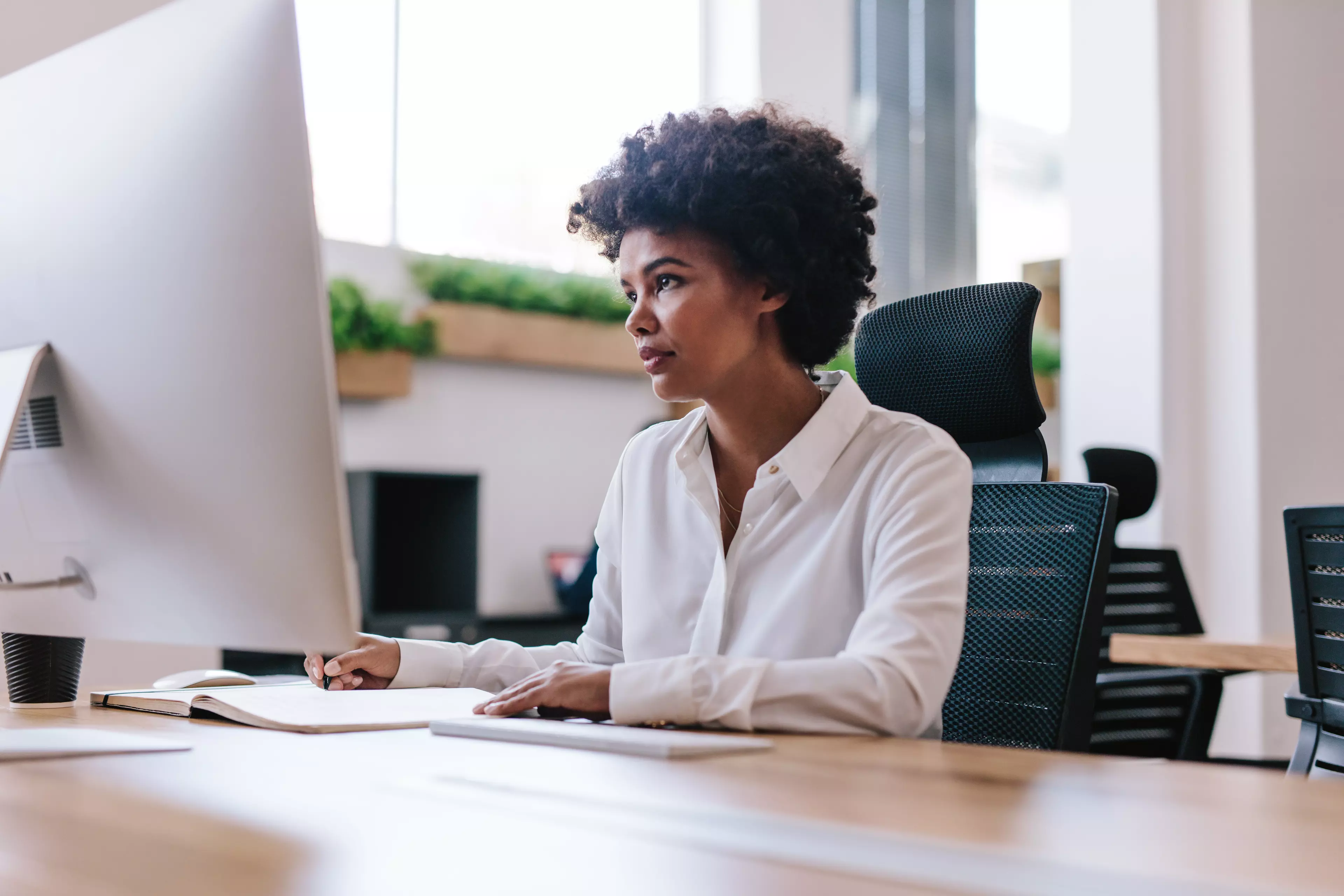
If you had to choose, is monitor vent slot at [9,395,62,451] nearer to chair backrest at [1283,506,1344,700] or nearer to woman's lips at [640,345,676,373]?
woman's lips at [640,345,676,373]

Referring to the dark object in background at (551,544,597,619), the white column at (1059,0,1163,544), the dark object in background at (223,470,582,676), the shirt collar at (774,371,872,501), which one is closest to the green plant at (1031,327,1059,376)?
the white column at (1059,0,1163,544)

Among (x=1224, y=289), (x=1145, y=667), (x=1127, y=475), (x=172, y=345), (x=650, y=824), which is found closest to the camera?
(x=650, y=824)

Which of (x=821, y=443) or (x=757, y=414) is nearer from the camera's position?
(x=821, y=443)

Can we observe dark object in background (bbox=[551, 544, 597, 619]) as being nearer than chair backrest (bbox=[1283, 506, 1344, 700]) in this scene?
No

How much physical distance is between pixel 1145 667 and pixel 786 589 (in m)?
2.21

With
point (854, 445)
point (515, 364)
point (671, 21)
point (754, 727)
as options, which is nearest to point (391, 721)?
point (754, 727)

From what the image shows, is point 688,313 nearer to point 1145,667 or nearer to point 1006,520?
point 1006,520

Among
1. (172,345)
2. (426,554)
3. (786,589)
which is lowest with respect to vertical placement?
(426,554)

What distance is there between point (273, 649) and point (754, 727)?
0.45 metres

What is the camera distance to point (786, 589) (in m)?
1.31

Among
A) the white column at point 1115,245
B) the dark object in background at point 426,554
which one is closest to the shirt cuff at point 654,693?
the dark object in background at point 426,554

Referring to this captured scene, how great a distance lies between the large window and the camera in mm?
4344

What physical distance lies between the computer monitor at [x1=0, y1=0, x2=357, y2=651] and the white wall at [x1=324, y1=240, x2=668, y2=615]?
3149 mm

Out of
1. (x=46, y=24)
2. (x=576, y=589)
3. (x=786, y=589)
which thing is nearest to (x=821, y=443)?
(x=786, y=589)
